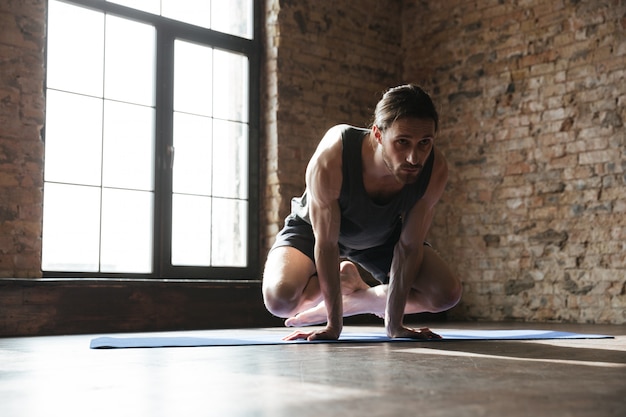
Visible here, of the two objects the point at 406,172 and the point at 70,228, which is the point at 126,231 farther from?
the point at 406,172

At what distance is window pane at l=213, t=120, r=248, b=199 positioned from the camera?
6.09m

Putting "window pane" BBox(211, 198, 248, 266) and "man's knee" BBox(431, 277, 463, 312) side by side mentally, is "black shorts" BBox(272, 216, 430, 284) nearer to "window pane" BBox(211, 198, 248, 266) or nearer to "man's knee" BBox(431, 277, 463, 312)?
"man's knee" BBox(431, 277, 463, 312)

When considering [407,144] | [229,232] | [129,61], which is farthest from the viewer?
[229,232]

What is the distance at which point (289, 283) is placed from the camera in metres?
3.34

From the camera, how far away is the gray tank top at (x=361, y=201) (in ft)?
10.2

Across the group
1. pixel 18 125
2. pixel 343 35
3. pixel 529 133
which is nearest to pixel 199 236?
pixel 18 125

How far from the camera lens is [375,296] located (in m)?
3.59

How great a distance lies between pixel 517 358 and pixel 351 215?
3.35 ft

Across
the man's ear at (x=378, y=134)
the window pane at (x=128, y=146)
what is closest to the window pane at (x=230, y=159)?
the window pane at (x=128, y=146)

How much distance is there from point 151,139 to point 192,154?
36 centimetres

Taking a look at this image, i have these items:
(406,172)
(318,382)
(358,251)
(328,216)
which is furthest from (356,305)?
(318,382)

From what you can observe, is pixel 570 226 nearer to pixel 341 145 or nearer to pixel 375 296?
pixel 375 296

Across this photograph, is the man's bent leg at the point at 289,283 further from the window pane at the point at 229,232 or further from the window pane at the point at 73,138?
the window pane at the point at 229,232

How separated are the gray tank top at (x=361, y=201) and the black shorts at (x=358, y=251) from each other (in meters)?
0.17
